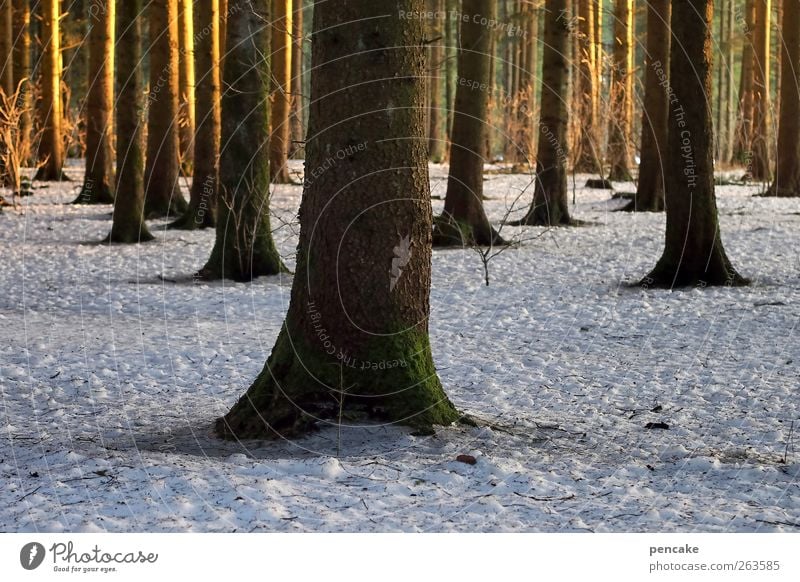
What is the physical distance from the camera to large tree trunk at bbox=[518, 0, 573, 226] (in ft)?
47.5

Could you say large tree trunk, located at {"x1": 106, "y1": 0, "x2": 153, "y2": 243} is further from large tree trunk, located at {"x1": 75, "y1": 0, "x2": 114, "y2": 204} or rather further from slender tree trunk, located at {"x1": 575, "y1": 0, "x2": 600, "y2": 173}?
slender tree trunk, located at {"x1": 575, "y1": 0, "x2": 600, "y2": 173}

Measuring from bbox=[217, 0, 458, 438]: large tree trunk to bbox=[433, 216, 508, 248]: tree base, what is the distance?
7107mm

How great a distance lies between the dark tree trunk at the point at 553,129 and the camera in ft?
47.5

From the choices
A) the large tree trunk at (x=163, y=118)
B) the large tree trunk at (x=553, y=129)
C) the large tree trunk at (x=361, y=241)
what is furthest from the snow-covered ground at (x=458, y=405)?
the large tree trunk at (x=163, y=118)

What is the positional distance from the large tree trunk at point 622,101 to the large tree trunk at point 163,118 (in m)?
8.24

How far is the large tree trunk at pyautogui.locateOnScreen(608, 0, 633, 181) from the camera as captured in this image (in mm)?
20562

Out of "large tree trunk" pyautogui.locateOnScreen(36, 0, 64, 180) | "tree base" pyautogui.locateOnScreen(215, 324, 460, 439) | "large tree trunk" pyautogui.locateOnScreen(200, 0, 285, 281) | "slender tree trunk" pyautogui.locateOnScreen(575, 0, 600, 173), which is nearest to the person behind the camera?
"tree base" pyautogui.locateOnScreen(215, 324, 460, 439)

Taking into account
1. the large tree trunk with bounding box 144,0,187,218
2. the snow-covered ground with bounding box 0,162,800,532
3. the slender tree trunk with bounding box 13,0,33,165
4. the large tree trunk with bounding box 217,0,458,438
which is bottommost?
the snow-covered ground with bounding box 0,162,800,532

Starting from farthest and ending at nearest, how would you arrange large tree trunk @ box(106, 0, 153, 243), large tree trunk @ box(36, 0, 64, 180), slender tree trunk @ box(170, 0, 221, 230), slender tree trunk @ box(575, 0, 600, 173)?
large tree trunk @ box(36, 0, 64, 180), slender tree trunk @ box(575, 0, 600, 173), slender tree trunk @ box(170, 0, 221, 230), large tree trunk @ box(106, 0, 153, 243)

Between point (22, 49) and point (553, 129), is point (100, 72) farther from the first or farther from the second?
point (22, 49)

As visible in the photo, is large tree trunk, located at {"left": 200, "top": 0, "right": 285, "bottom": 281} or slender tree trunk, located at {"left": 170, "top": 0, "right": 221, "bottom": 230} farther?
slender tree trunk, located at {"left": 170, "top": 0, "right": 221, "bottom": 230}

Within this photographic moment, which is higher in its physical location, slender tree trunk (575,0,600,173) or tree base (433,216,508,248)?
slender tree trunk (575,0,600,173)

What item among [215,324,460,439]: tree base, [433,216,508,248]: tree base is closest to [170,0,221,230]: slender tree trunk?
[433,216,508,248]: tree base

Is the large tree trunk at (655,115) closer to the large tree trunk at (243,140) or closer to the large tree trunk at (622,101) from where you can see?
the large tree trunk at (622,101)
